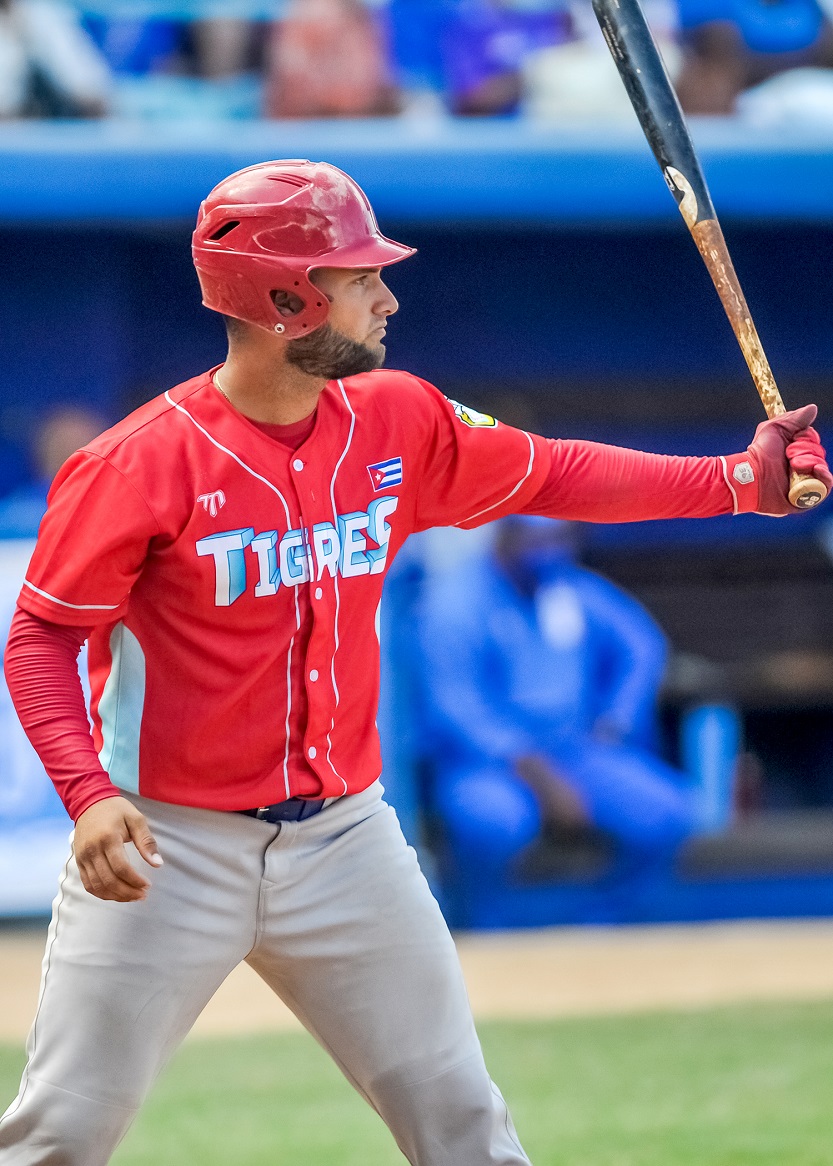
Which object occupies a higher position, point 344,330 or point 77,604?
point 344,330

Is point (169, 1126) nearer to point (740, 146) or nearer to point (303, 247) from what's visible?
point (303, 247)

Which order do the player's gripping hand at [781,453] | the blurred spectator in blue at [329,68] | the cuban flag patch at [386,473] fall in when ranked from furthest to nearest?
the blurred spectator in blue at [329,68], the player's gripping hand at [781,453], the cuban flag patch at [386,473]

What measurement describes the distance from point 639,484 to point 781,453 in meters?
0.23

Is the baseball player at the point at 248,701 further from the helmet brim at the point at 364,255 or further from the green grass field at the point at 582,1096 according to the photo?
the green grass field at the point at 582,1096

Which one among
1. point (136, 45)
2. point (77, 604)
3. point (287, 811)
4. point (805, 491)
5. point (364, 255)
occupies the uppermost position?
point (136, 45)

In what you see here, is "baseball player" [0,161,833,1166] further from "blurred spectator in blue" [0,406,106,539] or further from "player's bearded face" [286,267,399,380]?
"blurred spectator in blue" [0,406,106,539]

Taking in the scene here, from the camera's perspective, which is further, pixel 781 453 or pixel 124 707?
pixel 781 453

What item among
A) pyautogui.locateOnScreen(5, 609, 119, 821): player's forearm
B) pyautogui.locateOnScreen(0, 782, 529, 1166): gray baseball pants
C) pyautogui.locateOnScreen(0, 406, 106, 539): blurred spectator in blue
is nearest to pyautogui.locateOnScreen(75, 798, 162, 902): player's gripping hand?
pyautogui.locateOnScreen(5, 609, 119, 821): player's forearm

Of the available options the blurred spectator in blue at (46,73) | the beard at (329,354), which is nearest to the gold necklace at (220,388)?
the beard at (329,354)

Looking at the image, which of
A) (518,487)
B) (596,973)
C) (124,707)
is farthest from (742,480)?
(596,973)

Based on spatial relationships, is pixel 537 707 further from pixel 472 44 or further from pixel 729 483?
pixel 729 483

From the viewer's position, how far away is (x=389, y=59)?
25.3ft

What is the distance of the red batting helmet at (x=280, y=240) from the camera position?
98.0 inches

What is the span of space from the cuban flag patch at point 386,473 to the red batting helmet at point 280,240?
0.26 m
